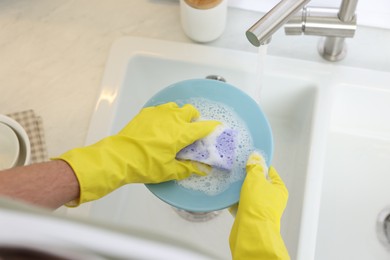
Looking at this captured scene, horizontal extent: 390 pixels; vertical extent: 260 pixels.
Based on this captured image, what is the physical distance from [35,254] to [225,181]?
43 centimetres

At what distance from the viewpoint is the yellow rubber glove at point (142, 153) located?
585 mm

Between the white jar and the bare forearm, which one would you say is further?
the white jar

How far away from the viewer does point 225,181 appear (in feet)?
2.21

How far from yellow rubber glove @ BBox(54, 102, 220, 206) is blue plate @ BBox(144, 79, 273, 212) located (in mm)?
24

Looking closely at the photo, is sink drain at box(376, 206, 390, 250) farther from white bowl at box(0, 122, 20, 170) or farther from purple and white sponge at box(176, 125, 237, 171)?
white bowl at box(0, 122, 20, 170)

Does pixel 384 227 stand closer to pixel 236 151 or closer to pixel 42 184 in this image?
pixel 236 151

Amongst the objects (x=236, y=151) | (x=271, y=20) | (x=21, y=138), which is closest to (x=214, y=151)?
(x=236, y=151)

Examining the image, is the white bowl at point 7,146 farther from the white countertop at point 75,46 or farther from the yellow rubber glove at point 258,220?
the yellow rubber glove at point 258,220

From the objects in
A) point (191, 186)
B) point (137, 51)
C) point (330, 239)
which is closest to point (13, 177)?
point (191, 186)

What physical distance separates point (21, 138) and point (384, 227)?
644 mm

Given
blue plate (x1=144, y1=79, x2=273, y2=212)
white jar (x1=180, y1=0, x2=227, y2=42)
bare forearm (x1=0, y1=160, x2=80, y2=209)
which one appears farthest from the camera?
white jar (x1=180, y1=0, x2=227, y2=42)

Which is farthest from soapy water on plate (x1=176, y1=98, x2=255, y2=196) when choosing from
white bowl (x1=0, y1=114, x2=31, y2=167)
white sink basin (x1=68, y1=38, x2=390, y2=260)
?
white bowl (x1=0, y1=114, x2=31, y2=167)

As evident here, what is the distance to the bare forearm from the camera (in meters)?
0.52

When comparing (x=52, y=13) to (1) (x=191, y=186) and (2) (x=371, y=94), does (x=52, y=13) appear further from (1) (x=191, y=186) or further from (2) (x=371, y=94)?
(2) (x=371, y=94)
